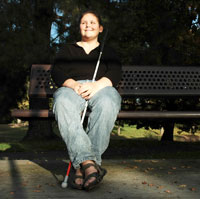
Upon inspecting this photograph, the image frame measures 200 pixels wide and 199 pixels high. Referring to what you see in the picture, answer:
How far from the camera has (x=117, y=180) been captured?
2.36 metres

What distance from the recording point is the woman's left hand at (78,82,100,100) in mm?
2354

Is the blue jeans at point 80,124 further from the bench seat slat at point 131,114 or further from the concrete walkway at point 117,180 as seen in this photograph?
the bench seat slat at point 131,114

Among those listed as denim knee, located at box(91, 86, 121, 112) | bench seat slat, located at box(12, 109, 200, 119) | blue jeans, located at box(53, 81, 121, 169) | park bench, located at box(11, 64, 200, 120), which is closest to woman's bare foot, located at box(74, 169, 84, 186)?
blue jeans, located at box(53, 81, 121, 169)

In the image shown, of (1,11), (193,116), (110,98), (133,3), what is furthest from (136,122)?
(110,98)

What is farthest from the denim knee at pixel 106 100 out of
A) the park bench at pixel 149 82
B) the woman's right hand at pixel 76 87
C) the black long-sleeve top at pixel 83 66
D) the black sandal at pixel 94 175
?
the park bench at pixel 149 82

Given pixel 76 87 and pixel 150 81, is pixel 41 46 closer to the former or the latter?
pixel 150 81

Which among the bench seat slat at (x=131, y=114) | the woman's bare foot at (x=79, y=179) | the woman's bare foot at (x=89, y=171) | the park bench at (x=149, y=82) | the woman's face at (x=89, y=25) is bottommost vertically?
the woman's bare foot at (x=79, y=179)

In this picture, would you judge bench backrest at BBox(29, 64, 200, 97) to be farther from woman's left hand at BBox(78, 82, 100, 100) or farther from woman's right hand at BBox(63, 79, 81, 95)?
woman's left hand at BBox(78, 82, 100, 100)

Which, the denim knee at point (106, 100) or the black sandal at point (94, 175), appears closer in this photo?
the black sandal at point (94, 175)

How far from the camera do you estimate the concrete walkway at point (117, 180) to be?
202 centimetres

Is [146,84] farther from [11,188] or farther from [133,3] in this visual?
[133,3]

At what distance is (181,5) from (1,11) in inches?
153

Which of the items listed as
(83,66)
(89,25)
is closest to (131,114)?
(83,66)

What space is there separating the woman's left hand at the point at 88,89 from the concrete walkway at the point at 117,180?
0.57 metres
